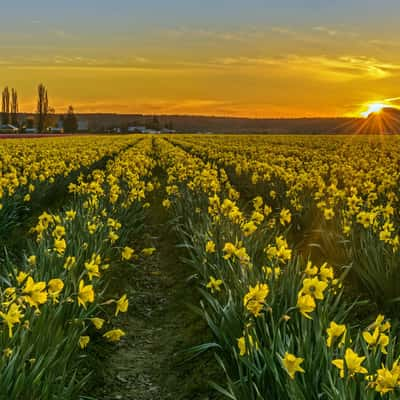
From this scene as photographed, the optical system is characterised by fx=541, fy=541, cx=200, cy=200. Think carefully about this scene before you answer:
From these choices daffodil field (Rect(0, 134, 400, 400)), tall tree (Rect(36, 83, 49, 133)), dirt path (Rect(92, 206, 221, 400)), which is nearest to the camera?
daffodil field (Rect(0, 134, 400, 400))

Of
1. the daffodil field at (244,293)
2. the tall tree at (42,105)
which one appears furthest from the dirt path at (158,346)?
the tall tree at (42,105)

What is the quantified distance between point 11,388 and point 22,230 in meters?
7.43

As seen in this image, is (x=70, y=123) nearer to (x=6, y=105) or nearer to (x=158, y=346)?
(x=6, y=105)

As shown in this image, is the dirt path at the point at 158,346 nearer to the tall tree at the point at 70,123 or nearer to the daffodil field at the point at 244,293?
the daffodil field at the point at 244,293

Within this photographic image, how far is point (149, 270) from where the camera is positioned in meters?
7.68

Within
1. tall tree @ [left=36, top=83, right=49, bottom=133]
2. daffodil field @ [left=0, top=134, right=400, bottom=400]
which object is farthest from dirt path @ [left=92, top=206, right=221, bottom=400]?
tall tree @ [left=36, top=83, right=49, bottom=133]

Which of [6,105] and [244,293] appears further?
[6,105]

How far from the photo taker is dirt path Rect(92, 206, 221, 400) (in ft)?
14.0

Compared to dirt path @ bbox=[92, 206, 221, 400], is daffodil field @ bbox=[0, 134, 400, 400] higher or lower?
higher

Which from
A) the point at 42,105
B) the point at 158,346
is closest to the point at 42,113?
the point at 42,105

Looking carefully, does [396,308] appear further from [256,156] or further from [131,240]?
[256,156]

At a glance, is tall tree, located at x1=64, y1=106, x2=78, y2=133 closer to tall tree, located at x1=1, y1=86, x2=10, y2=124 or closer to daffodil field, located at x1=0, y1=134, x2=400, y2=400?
tall tree, located at x1=1, y1=86, x2=10, y2=124

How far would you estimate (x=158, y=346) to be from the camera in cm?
512

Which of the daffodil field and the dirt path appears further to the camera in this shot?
the dirt path
